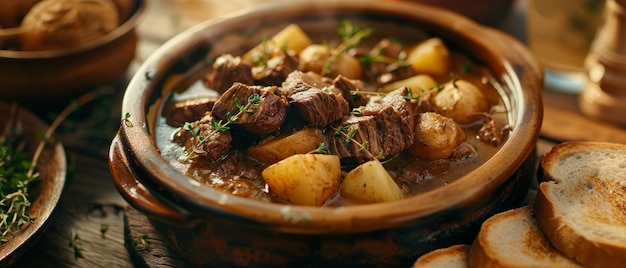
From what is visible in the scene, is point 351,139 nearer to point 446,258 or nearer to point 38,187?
point 446,258

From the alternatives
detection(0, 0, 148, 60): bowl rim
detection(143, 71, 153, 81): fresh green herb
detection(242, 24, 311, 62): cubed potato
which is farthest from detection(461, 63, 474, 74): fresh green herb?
detection(0, 0, 148, 60): bowl rim

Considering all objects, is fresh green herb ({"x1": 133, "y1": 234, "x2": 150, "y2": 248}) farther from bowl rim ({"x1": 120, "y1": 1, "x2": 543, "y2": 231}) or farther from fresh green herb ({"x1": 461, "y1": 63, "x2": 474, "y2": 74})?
fresh green herb ({"x1": 461, "y1": 63, "x2": 474, "y2": 74})

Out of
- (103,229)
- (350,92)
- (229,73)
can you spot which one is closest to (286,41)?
(229,73)

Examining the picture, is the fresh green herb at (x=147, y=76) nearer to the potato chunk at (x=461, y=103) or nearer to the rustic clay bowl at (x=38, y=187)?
the rustic clay bowl at (x=38, y=187)

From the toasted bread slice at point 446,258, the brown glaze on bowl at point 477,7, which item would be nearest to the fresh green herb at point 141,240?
the toasted bread slice at point 446,258

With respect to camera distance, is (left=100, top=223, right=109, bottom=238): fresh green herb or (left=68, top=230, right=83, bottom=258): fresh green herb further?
(left=100, top=223, right=109, bottom=238): fresh green herb

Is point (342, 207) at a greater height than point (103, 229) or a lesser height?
greater
